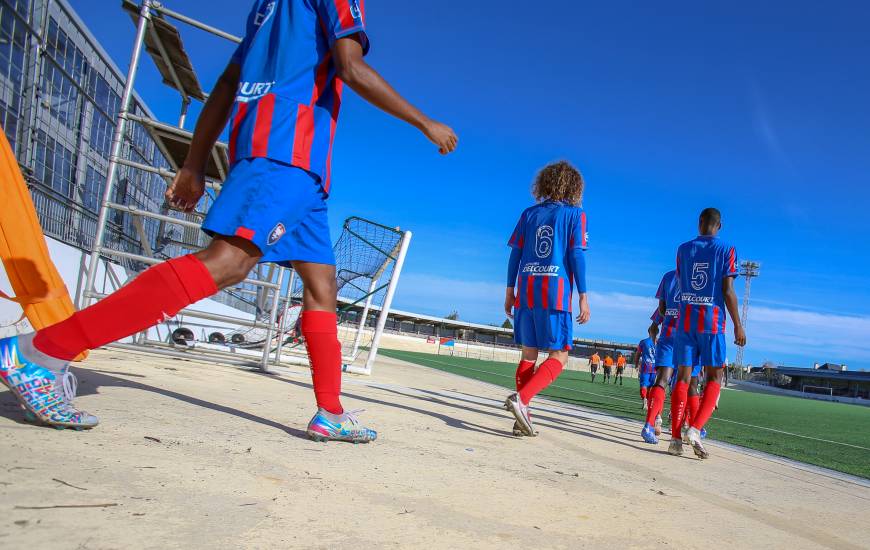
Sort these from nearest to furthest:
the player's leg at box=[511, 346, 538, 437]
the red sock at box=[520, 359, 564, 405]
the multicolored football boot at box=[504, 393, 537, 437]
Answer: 1. the multicolored football boot at box=[504, 393, 537, 437]
2. the red sock at box=[520, 359, 564, 405]
3. the player's leg at box=[511, 346, 538, 437]

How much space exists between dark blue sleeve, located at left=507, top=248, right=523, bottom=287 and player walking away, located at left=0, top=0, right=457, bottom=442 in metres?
2.46

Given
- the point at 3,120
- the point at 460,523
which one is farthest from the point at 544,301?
the point at 3,120

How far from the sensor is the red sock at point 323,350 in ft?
9.18

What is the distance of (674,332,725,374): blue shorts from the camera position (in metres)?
4.82

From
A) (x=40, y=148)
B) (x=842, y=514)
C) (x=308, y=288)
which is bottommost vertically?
(x=842, y=514)

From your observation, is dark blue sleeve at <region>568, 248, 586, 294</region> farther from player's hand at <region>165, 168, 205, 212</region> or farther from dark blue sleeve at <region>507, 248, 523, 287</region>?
player's hand at <region>165, 168, 205, 212</region>

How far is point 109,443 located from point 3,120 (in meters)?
3.69

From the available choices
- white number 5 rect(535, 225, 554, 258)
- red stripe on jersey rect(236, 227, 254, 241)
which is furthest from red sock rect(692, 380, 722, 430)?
red stripe on jersey rect(236, 227, 254, 241)

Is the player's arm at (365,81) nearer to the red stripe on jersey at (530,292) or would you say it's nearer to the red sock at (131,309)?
the red sock at (131,309)

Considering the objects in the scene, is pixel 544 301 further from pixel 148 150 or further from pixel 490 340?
pixel 490 340

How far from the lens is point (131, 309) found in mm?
1976

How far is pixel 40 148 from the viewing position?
16.3 feet

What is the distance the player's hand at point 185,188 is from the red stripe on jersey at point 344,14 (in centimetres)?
93

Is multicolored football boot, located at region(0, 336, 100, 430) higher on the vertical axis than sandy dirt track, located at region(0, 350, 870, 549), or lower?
higher
